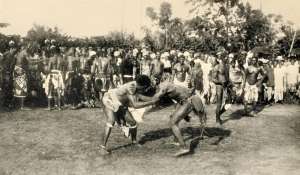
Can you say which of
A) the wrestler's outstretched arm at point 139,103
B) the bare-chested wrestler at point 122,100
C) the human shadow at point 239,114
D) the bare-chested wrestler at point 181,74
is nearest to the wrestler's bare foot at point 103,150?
the bare-chested wrestler at point 122,100

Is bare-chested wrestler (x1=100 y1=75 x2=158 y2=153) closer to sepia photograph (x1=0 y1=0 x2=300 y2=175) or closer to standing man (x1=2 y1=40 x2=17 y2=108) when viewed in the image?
sepia photograph (x1=0 y1=0 x2=300 y2=175)

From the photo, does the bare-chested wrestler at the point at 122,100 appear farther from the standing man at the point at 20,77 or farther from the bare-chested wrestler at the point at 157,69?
the bare-chested wrestler at the point at 157,69

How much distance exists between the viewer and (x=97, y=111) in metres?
14.5

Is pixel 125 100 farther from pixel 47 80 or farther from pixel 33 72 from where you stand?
pixel 33 72

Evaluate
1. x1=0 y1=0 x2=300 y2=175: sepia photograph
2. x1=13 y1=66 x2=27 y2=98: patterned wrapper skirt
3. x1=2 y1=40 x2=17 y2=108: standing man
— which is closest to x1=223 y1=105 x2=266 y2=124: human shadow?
x1=0 y1=0 x2=300 y2=175: sepia photograph

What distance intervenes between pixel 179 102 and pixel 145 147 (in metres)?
1.27

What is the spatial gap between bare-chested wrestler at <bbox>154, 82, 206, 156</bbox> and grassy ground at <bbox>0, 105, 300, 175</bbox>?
39cm

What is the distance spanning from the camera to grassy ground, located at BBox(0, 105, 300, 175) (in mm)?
8847

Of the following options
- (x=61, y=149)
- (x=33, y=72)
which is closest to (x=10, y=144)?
(x=61, y=149)

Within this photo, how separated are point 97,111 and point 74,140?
3.69 meters

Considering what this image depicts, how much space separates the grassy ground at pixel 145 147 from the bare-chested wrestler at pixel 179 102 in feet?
1.29

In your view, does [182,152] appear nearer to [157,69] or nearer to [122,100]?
[122,100]

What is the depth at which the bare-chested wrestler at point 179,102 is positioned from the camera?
31.4 ft

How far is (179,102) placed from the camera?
32.6 ft
